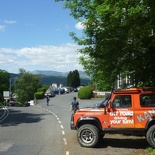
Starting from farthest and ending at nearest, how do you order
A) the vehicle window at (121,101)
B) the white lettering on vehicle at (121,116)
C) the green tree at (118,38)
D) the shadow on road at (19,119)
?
the shadow on road at (19,119), the vehicle window at (121,101), the white lettering on vehicle at (121,116), the green tree at (118,38)

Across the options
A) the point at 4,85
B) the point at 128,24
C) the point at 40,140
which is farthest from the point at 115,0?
the point at 4,85

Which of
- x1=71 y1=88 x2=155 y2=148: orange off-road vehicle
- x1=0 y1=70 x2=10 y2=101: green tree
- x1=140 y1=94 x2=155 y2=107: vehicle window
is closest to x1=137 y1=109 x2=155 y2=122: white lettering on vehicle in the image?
x1=71 y1=88 x2=155 y2=148: orange off-road vehicle

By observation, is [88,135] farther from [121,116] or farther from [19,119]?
[19,119]

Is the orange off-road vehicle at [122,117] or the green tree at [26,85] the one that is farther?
the green tree at [26,85]

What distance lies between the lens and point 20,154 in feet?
37.4

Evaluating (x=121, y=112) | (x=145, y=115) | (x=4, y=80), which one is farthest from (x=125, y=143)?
(x=4, y=80)

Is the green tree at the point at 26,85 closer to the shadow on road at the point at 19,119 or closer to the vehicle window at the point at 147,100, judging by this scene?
the shadow on road at the point at 19,119

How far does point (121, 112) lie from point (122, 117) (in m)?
0.19

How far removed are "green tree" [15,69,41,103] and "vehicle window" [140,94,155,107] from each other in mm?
87577

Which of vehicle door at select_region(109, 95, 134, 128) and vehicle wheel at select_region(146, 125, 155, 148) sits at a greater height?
vehicle door at select_region(109, 95, 134, 128)

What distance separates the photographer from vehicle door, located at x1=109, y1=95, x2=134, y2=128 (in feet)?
40.5

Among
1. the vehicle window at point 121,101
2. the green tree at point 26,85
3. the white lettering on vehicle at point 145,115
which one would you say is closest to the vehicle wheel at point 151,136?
the white lettering on vehicle at point 145,115

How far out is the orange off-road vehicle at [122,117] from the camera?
12.2m

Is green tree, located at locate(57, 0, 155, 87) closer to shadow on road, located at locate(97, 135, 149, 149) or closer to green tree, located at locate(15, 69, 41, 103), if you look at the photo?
shadow on road, located at locate(97, 135, 149, 149)
